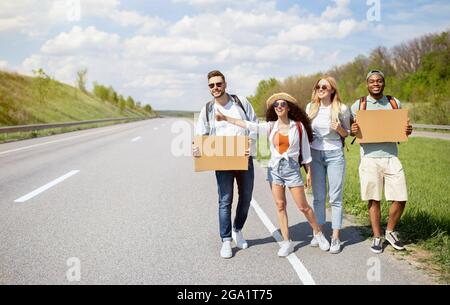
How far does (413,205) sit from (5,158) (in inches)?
467

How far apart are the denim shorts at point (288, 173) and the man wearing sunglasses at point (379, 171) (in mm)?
796

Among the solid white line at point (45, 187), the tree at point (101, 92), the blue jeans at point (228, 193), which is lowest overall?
the solid white line at point (45, 187)

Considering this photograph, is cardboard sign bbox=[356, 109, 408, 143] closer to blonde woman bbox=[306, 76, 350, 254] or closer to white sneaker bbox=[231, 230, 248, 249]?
blonde woman bbox=[306, 76, 350, 254]

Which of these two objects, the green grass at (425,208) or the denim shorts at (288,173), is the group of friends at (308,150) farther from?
the green grass at (425,208)

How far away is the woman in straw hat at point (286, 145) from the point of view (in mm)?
4512

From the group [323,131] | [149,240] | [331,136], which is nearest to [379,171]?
[331,136]

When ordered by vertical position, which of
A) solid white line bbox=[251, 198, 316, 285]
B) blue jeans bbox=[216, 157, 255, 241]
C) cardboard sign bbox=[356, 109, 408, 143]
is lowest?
solid white line bbox=[251, 198, 316, 285]

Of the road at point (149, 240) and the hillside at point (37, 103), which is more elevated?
the hillside at point (37, 103)

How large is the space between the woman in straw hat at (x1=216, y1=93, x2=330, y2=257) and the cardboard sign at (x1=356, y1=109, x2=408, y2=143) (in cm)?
61

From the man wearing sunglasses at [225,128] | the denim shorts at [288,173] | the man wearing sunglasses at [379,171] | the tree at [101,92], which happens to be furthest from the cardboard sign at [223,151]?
the tree at [101,92]

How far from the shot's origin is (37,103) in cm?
5091

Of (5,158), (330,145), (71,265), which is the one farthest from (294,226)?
(5,158)

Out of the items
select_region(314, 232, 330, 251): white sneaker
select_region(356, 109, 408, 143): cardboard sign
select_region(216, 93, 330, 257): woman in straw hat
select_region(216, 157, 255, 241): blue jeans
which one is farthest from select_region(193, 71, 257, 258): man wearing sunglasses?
select_region(356, 109, 408, 143): cardboard sign

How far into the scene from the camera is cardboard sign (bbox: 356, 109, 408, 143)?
4.61m
